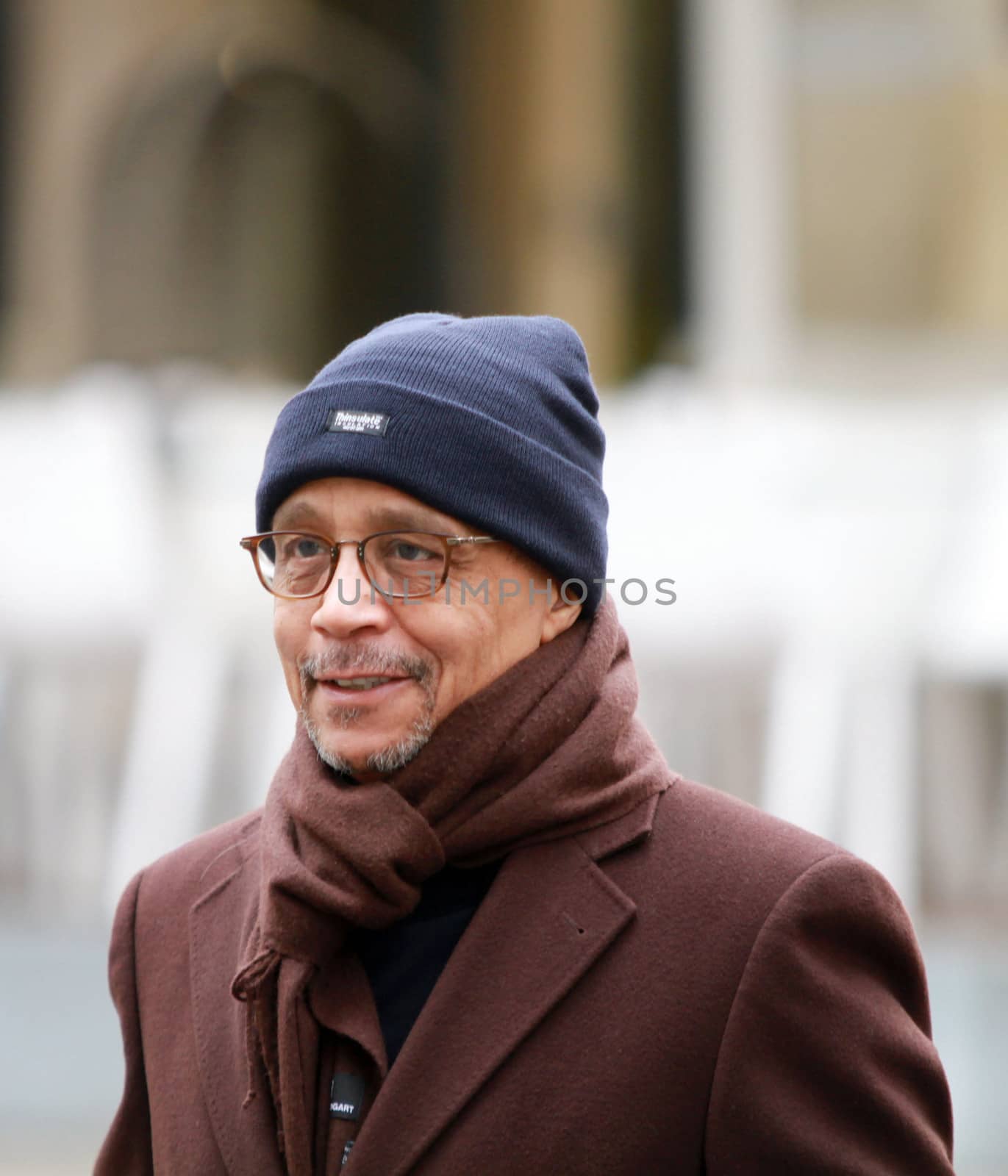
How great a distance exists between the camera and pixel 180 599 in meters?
6.48

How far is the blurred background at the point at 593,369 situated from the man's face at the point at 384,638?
278 cm

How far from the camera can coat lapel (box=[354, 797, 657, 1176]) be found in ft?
5.86

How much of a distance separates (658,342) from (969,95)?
91.7 inches

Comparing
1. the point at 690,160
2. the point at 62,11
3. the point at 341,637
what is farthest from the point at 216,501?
the point at 62,11

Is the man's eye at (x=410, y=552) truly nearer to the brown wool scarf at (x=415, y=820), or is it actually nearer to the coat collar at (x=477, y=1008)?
the brown wool scarf at (x=415, y=820)

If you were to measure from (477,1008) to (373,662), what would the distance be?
1.30 ft

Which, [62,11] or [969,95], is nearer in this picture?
[969,95]

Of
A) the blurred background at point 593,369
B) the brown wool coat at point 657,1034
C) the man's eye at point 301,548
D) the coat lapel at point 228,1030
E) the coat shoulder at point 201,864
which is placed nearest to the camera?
the brown wool coat at point 657,1034

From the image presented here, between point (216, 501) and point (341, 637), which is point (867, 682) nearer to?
point (216, 501)

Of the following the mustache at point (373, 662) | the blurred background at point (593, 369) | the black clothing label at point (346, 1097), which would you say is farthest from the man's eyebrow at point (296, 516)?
the blurred background at point (593, 369)

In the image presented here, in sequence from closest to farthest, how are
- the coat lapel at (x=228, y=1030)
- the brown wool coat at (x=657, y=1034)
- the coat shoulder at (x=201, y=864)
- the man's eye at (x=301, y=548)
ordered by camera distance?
the brown wool coat at (x=657, y=1034)
the coat lapel at (x=228, y=1030)
the man's eye at (x=301, y=548)
the coat shoulder at (x=201, y=864)

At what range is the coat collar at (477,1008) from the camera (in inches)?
70.5

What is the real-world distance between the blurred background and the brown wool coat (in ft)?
8.47

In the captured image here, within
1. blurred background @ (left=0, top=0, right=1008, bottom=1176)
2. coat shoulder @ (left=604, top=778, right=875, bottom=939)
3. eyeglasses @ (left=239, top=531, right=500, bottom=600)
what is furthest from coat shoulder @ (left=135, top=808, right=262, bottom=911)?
blurred background @ (left=0, top=0, right=1008, bottom=1176)
